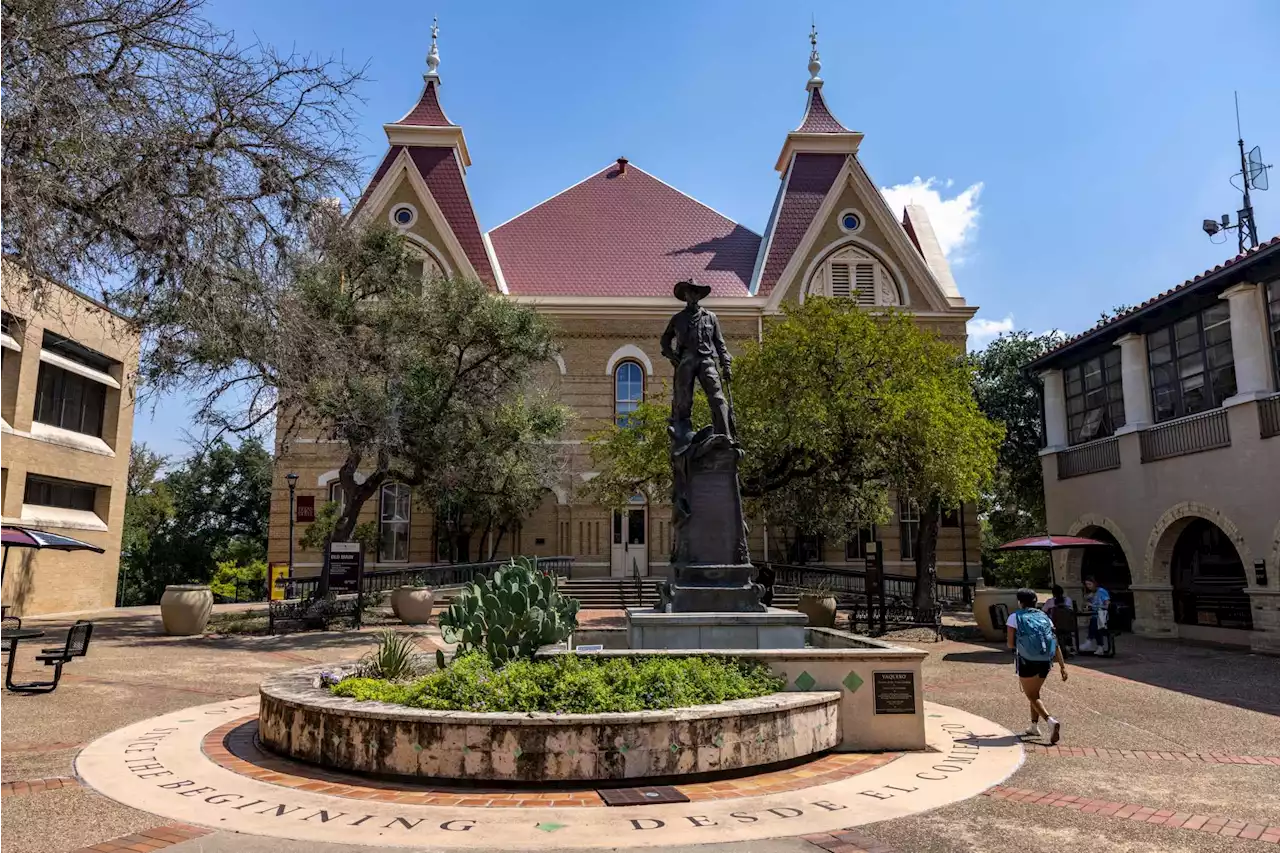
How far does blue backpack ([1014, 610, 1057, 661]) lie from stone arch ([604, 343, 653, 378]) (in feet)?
76.3

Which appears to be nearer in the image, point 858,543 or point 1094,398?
point 1094,398

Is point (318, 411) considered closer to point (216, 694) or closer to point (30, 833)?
point (216, 694)

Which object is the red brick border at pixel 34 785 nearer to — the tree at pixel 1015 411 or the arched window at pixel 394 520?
the arched window at pixel 394 520

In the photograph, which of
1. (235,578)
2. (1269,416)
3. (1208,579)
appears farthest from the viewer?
(235,578)

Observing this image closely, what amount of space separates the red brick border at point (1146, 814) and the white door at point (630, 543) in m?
23.6

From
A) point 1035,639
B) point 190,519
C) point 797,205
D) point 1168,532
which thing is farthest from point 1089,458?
point 190,519

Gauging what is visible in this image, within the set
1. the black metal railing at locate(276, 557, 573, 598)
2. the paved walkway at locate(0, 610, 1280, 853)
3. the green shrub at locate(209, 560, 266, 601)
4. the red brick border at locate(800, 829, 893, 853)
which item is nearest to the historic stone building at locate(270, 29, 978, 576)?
the black metal railing at locate(276, 557, 573, 598)

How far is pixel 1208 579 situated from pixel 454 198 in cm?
2617

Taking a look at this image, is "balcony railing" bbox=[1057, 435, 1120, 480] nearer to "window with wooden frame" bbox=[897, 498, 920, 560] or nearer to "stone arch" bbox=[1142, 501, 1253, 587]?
"stone arch" bbox=[1142, 501, 1253, 587]

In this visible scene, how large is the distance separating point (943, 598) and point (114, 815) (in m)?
25.9

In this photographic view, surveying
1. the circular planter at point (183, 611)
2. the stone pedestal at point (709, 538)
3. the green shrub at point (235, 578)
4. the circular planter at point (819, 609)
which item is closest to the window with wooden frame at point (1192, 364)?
the circular planter at point (819, 609)

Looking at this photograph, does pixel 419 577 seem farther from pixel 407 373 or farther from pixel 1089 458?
pixel 1089 458

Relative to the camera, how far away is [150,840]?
5.15 m

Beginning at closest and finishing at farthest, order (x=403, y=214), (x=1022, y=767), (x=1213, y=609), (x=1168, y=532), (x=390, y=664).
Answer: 1. (x=1022, y=767)
2. (x=390, y=664)
3. (x=1213, y=609)
4. (x=1168, y=532)
5. (x=403, y=214)
